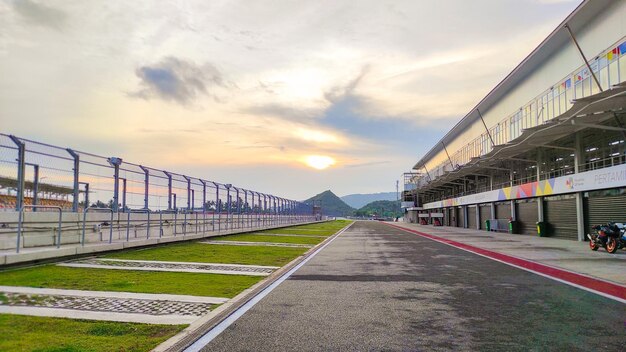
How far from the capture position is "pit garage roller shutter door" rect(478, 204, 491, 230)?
42500mm

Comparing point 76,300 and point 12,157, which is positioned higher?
point 12,157

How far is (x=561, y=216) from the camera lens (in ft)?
85.8

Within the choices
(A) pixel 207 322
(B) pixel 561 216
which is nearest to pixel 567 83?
(B) pixel 561 216

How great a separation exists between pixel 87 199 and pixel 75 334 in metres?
10.3

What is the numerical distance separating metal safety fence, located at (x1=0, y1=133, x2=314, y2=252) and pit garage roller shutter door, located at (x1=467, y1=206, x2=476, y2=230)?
105 feet

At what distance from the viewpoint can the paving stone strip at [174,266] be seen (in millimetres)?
10992

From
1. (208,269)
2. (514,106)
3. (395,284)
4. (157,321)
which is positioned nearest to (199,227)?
(208,269)

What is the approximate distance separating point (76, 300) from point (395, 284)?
234 inches

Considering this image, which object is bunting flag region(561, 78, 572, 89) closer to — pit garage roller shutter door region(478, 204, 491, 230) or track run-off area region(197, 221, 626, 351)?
pit garage roller shutter door region(478, 204, 491, 230)

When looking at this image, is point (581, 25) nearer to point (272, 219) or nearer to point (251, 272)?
point (251, 272)

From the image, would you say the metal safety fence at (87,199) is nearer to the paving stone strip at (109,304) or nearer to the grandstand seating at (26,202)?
the grandstand seating at (26,202)

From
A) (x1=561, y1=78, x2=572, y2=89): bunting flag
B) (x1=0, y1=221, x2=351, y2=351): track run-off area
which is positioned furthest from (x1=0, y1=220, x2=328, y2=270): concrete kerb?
→ (x1=561, y1=78, x2=572, y2=89): bunting flag

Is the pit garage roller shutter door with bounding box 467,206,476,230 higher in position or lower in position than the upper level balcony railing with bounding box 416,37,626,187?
lower

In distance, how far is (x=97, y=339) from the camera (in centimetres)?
507
